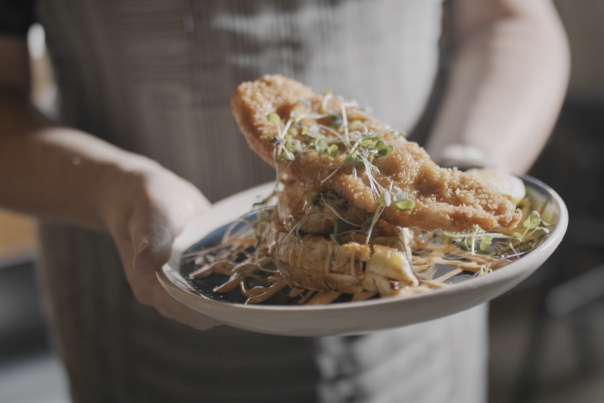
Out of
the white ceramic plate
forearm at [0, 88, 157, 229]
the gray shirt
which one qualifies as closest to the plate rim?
the white ceramic plate

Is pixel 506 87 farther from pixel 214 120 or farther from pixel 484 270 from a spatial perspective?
pixel 484 270

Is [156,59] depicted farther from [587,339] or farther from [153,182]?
[587,339]

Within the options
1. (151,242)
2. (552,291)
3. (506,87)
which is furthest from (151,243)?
(552,291)

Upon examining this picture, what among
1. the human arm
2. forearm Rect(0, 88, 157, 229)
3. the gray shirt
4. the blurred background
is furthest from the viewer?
the blurred background

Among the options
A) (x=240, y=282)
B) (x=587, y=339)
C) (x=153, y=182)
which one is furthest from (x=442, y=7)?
(x=587, y=339)

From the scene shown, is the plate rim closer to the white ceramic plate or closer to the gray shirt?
the white ceramic plate

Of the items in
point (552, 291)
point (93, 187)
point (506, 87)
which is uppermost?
point (506, 87)

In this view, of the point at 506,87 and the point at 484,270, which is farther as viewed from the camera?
the point at 506,87

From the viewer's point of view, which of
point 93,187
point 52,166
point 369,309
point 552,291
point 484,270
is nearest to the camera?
point 369,309
